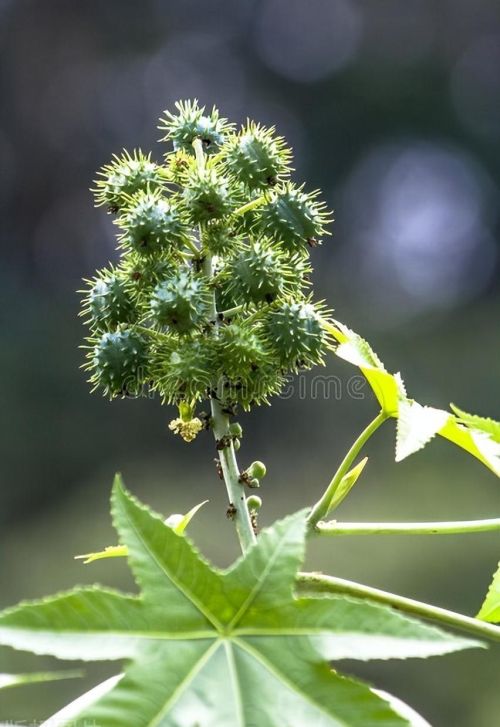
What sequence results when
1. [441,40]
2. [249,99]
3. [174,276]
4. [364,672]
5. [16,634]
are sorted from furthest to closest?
[441,40]
[249,99]
[364,672]
[174,276]
[16,634]

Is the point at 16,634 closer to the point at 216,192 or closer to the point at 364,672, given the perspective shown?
the point at 216,192

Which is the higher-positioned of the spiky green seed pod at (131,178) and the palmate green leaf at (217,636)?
the spiky green seed pod at (131,178)

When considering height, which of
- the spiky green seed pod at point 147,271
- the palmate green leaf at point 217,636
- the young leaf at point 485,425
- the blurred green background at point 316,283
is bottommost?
the palmate green leaf at point 217,636

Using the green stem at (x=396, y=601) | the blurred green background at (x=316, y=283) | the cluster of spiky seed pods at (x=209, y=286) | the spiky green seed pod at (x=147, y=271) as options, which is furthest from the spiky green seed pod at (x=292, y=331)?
the blurred green background at (x=316, y=283)

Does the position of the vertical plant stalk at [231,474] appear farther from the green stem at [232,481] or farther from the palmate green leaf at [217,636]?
the palmate green leaf at [217,636]

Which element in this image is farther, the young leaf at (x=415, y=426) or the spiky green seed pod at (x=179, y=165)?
the spiky green seed pod at (x=179, y=165)

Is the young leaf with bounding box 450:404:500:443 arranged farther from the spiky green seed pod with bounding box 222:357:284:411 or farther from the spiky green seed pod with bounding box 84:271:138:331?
the spiky green seed pod with bounding box 84:271:138:331

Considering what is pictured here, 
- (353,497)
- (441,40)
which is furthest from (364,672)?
(441,40)
